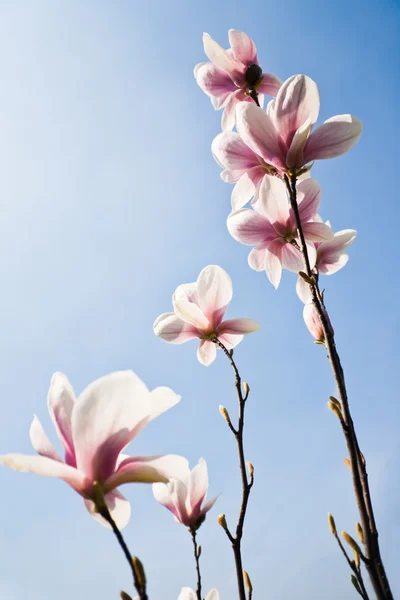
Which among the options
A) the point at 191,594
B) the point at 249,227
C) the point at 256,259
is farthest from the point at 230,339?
the point at 191,594

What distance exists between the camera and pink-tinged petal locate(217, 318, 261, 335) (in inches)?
57.2

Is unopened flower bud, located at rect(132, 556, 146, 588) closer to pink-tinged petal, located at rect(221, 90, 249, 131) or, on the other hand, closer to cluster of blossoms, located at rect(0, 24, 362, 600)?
cluster of blossoms, located at rect(0, 24, 362, 600)

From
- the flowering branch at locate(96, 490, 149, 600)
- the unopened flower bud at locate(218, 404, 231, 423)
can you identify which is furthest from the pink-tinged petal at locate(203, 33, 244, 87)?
the flowering branch at locate(96, 490, 149, 600)

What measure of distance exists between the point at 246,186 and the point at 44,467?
1.02 meters

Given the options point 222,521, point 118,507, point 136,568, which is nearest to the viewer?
point 136,568

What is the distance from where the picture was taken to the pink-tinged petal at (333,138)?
113cm

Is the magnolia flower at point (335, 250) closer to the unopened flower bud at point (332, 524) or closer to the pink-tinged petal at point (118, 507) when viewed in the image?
the unopened flower bud at point (332, 524)

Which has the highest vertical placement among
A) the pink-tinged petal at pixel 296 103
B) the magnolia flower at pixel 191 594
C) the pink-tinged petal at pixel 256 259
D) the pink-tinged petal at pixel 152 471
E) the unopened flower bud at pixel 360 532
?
the pink-tinged petal at pixel 296 103

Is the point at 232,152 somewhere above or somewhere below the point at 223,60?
below

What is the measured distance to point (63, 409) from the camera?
0.73m

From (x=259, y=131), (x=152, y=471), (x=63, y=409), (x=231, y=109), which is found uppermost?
(x=231, y=109)

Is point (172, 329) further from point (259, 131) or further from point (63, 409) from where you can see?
point (63, 409)

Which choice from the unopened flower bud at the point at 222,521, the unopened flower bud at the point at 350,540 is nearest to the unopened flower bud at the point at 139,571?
the unopened flower bud at the point at 350,540

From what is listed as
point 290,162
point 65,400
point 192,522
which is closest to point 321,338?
point 290,162
